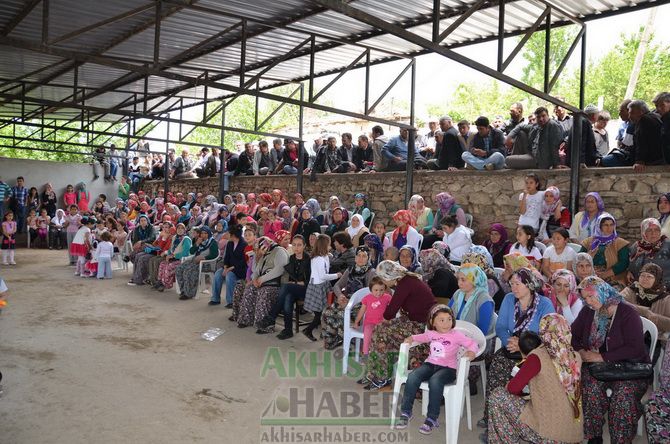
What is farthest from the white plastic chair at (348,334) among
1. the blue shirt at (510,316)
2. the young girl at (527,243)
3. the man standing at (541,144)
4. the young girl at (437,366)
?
the man standing at (541,144)

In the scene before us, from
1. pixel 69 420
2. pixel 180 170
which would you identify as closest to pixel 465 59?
pixel 69 420

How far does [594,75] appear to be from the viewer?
26766mm

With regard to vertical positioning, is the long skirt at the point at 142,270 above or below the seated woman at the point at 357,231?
below

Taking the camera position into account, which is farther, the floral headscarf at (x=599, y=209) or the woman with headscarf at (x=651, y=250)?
the floral headscarf at (x=599, y=209)

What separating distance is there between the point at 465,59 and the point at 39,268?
9.19 meters

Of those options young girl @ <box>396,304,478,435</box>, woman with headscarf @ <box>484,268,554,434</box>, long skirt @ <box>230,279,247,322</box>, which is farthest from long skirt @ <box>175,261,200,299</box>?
woman with headscarf @ <box>484,268,554,434</box>

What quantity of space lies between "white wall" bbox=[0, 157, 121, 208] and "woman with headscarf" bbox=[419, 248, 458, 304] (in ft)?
52.7

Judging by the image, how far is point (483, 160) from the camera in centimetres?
789

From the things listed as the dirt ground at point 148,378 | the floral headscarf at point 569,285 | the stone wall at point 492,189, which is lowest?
the dirt ground at point 148,378

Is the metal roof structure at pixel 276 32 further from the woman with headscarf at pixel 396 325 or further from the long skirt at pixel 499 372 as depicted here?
the long skirt at pixel 499 372

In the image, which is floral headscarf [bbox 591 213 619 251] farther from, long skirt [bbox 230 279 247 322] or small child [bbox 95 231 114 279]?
small child [bbox 95 231 114 279]

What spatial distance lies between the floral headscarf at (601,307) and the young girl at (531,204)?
3.00m

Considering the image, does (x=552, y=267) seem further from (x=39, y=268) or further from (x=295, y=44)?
(x=39, y=268)

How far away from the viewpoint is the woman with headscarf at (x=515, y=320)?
12.0 ft
